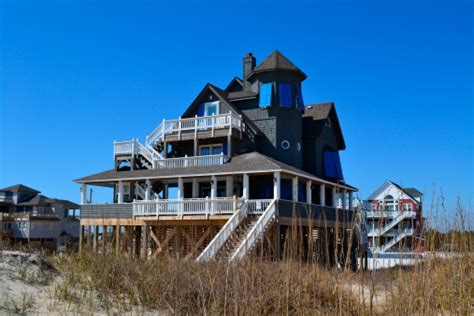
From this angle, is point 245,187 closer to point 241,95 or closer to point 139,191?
point 139,191

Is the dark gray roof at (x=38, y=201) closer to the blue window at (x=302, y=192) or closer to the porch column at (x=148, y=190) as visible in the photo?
the porch column at (x=148, y=190)

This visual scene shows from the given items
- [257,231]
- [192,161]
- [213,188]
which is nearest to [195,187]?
[192,161]

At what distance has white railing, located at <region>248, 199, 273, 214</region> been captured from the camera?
2247 cm

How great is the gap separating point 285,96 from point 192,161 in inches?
274

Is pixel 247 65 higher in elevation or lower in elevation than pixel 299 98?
higher

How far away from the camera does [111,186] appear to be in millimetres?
32812

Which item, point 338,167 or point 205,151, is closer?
point 205,151

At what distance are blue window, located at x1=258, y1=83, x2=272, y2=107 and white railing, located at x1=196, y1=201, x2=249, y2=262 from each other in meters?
9.00

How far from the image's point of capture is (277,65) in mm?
29812

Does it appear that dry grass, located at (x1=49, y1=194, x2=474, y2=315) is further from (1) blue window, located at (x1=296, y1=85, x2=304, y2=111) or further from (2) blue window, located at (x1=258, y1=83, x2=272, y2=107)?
(1) blue window, located at (x1=296, y1=85, x2=304, y2=111)

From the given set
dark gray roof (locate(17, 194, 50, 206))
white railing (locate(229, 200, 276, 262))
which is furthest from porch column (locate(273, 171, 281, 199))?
dark gray roof (locate(17, 194, 50, 206))

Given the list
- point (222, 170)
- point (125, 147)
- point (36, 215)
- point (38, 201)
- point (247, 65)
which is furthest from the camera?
point (38, 201)

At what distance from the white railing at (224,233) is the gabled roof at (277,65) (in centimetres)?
1051

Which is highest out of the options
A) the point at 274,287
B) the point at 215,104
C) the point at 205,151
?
the point at 215,104
